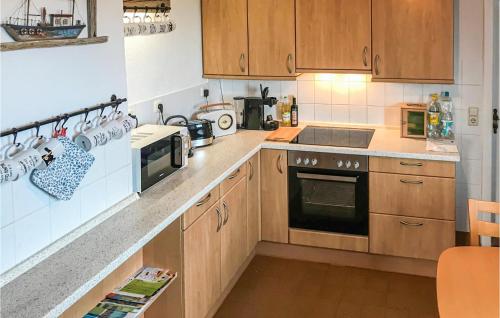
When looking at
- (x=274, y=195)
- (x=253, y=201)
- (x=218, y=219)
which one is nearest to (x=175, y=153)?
(x=218, y=219)

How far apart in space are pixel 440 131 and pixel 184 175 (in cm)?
187

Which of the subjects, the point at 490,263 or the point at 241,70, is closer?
the point at 490,263

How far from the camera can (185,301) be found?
9.70ft

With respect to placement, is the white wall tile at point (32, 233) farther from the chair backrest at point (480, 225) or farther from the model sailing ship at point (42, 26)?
the chair backrest at point (480, 225)

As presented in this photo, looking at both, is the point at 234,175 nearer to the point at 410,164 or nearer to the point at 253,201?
the point at 253,201

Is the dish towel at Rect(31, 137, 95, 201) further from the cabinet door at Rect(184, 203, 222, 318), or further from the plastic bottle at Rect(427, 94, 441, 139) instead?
the plastic bottle at Rect(427, 94, 441, 139)

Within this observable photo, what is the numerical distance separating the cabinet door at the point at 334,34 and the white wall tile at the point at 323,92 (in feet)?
0.97

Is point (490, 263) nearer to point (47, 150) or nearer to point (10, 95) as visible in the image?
point (47, 150)

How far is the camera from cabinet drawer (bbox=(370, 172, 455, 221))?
3.77 metres

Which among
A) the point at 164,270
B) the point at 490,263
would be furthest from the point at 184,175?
the point at 490,263

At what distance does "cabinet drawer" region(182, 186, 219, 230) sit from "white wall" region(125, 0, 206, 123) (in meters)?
0.72

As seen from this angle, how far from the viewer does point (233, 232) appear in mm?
3668

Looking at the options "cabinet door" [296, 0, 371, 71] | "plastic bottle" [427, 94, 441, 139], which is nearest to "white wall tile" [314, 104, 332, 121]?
"cabinet door" [296, 0, 371, 71]

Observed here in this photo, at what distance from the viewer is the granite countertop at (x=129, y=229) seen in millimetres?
1955
